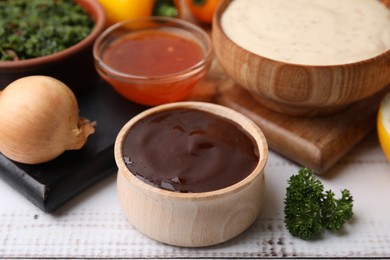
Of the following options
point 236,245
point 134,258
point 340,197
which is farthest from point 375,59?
point 134,258

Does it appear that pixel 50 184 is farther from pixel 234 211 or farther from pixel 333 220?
pixel 333 220

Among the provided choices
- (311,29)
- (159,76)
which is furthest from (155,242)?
(311,29)

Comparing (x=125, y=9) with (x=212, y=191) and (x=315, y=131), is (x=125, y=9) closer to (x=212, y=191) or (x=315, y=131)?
(x=315, y=131)

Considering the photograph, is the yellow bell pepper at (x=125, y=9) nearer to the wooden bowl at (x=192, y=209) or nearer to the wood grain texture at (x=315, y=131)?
the wood grain texture at (x=315, y=131)

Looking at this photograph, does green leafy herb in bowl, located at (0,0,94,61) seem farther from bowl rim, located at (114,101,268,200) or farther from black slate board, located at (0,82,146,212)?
bowl rim, located at (114,101,268,200)

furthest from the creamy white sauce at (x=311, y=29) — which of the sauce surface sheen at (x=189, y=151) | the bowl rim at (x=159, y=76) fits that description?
the sauce surface sheen at (x=189, y=151)

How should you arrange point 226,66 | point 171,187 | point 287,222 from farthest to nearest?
point 226,66 < point 287,222 < point 171,187

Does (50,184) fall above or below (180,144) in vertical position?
below
